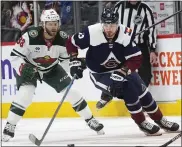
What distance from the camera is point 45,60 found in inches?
218

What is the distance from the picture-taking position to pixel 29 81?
17.9 ft

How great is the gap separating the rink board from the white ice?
124 mm

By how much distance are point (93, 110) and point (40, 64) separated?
151 centimetres

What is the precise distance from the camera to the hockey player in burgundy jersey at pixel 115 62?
5.06 m

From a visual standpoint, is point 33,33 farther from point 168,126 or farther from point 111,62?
point 168,126

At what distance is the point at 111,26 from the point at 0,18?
2902 mm

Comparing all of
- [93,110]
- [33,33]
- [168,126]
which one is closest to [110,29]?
[33,33]

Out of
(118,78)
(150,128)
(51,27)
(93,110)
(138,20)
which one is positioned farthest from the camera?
(93,110)

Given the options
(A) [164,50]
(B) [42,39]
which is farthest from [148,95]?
(A) [164,50]

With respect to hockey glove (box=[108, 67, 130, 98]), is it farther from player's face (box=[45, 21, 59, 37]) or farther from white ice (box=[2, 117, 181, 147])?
player's face (box=[45, 21, 59, 37])

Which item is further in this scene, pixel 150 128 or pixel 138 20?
pixel 138 20

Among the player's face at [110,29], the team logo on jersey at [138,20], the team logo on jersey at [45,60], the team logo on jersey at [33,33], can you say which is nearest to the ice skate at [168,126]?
the player's face at [110,29]

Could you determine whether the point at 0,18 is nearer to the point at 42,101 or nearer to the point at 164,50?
the point at 42,101

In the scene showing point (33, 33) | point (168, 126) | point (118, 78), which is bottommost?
point (168, 126)
